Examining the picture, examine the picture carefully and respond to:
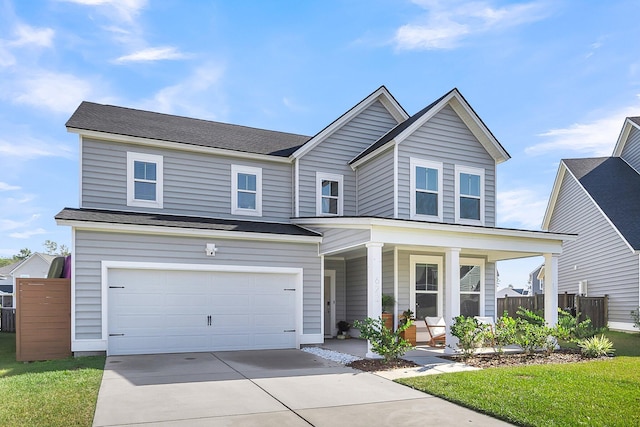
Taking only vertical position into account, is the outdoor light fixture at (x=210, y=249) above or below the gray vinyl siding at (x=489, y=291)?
above

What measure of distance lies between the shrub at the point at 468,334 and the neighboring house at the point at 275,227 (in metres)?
0.69

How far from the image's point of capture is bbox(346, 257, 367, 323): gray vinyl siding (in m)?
16.2

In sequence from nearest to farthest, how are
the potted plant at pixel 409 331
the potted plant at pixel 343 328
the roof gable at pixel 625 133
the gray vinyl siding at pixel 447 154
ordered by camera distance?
the potted plant at pixel 409 331 → the gray vinyl siding at pixel 447 154 → the potted plant at pixel 343 328 → the roof gable at pixel 625 133

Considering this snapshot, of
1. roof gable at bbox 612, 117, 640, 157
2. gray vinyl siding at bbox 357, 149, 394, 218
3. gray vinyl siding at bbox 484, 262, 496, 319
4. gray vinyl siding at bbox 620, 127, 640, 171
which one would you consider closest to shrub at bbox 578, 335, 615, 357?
gray vinyl siding at bbox 484, 262, 496, 319

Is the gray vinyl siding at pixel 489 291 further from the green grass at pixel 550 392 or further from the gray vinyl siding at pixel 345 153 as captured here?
the green grass at pixel 550 392

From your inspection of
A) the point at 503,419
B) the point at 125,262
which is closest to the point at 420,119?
the point at 125,262

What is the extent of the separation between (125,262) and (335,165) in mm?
7136

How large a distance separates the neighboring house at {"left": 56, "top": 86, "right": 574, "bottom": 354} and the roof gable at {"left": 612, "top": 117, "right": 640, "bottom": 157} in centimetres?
1154

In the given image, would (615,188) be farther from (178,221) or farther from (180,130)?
(178,221)

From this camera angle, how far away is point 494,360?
11711 millimetres

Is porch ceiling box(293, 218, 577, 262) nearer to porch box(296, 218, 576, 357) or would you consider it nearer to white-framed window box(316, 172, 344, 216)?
porch box(296, 218, 576, 357)

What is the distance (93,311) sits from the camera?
12.3 meters

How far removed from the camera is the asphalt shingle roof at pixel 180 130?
48.2 feet

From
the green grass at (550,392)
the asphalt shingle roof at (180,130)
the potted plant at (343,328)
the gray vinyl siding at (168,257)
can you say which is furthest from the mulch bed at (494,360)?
the asphalt shingle roof at (180,130)
